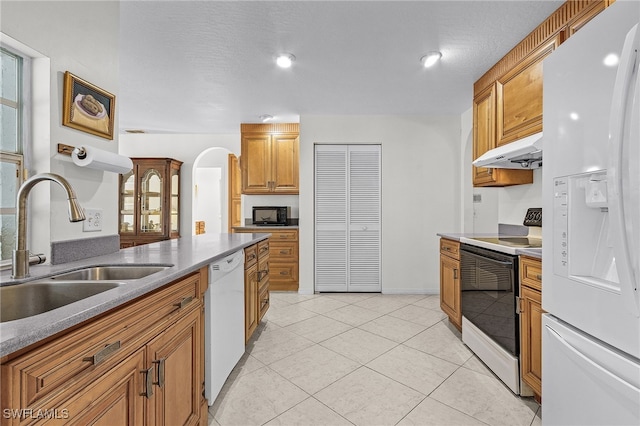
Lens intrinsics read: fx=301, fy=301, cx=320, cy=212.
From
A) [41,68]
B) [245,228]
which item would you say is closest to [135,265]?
[41,68]

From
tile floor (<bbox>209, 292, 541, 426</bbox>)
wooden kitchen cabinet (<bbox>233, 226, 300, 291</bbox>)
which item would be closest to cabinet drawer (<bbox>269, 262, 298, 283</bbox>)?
wooden kitchen cabinet (<bbox>233, 226, 300, 291</bbox>)

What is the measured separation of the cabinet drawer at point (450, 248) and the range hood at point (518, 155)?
0.72 m

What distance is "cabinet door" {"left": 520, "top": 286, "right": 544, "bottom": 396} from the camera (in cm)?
160

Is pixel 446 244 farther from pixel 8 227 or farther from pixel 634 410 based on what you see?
pixel 8 227

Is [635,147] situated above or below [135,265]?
above

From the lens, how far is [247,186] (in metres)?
4.41

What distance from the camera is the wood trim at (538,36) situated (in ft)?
5.71

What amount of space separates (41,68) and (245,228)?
9.41 ft

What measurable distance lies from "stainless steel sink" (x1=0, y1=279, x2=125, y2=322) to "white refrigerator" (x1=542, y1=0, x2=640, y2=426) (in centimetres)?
159

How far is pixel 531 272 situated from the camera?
1676 mm

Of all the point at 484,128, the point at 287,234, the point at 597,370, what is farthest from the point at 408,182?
the point at 597,370

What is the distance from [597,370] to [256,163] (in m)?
4.06

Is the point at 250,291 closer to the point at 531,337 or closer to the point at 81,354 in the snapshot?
the point at 81,354

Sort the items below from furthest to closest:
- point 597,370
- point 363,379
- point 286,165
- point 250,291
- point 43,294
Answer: point 286,165 < point 250,291 < point 363,379 < point 43,294 < point 597,370
